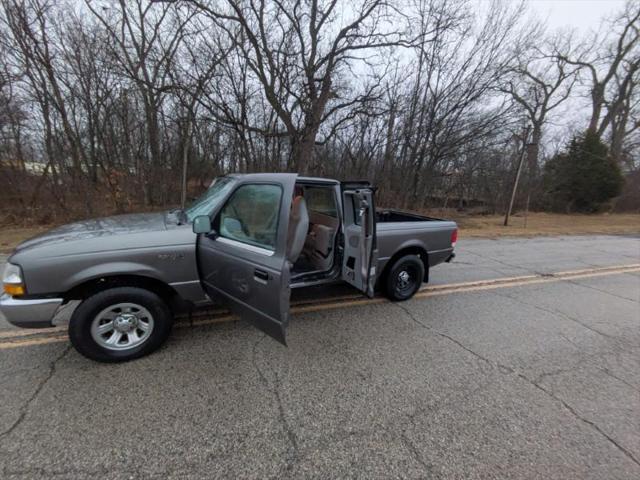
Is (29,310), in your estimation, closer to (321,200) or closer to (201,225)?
(201,225)

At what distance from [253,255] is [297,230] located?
1018 mm

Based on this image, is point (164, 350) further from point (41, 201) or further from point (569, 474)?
point (41, 201)

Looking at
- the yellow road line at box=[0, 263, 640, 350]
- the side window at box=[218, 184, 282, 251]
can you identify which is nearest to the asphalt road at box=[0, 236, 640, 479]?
the yellow road line at box=[0, 263, 640, 350]

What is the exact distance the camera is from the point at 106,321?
103 inches

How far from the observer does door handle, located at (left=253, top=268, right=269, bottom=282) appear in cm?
238

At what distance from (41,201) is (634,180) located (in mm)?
47179

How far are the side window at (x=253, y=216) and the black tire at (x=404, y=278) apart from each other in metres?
2.25

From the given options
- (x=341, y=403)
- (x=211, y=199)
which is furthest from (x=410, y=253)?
(x=211, y=199)

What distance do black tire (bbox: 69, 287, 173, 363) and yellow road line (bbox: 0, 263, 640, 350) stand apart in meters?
0.57

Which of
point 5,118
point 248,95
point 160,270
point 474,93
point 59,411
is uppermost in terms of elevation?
point 474,93

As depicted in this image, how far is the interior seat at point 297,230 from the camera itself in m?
3.45

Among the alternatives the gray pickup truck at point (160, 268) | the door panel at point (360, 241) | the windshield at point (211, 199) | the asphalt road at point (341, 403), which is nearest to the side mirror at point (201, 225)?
the gray pickup truck at point (160, 268)

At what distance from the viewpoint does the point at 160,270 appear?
2697 mm

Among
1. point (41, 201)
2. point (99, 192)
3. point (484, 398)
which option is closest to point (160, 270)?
point (484, 398)
